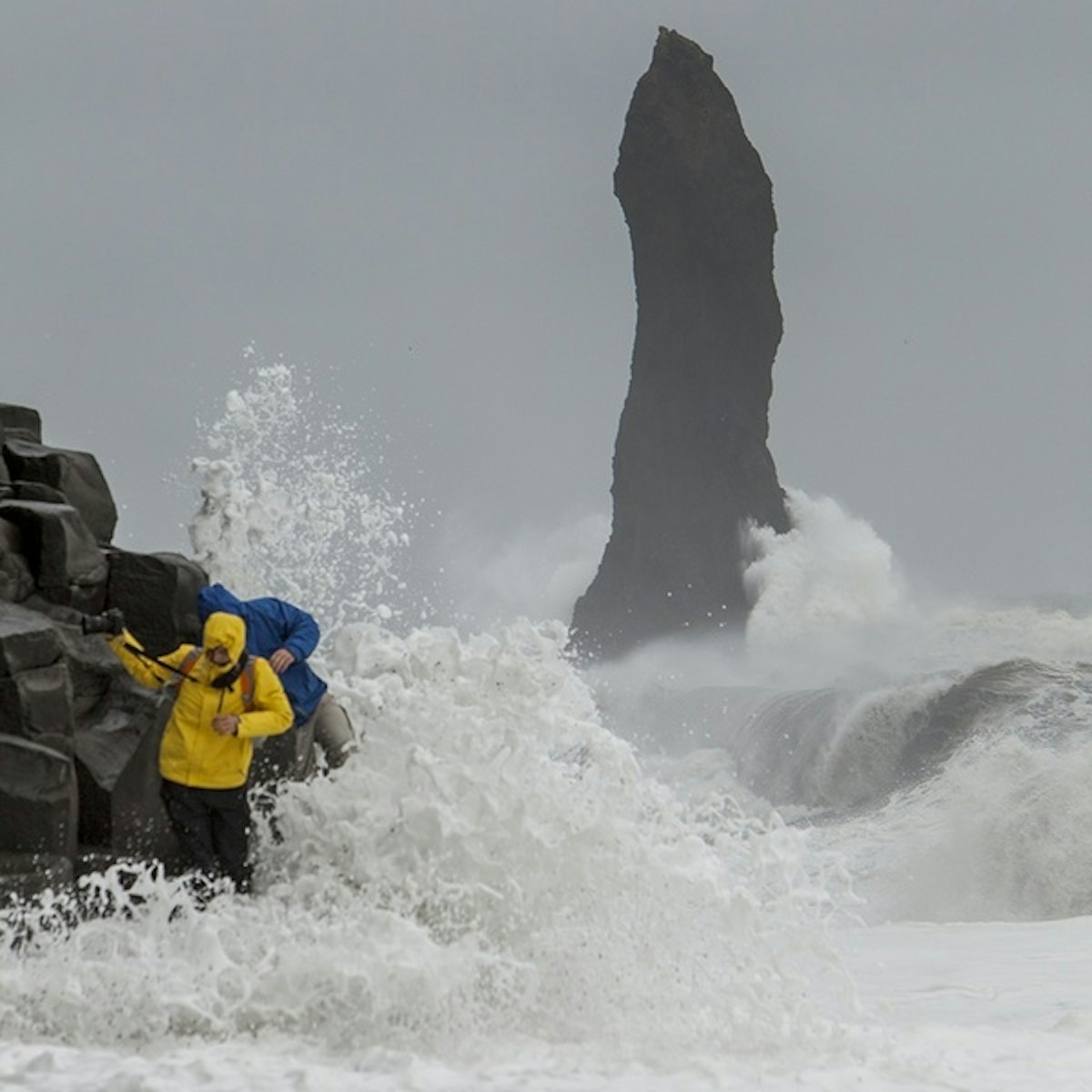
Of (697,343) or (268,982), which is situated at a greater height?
(697,343)

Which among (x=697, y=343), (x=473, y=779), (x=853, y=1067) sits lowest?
(x=853, y=1067)

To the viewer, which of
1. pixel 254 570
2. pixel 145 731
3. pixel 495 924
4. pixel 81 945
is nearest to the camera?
pixel 81 945

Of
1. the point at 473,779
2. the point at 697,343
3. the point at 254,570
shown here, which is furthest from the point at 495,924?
the point at 697,343

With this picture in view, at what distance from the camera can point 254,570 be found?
11922mm

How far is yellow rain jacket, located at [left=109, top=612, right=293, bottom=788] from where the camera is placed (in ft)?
25.3

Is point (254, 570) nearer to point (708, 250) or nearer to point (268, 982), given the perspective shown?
point (268, 982)

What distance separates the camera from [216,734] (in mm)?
7832

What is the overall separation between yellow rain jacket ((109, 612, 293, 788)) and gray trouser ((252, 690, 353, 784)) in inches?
49.7

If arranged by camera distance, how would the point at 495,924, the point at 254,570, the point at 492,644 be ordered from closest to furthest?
the point at 495,924 → the point at 492,644 → the point at 254,570

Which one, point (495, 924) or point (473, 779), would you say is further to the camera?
point (473, 779)

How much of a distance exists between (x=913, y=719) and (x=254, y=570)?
75.3 feet

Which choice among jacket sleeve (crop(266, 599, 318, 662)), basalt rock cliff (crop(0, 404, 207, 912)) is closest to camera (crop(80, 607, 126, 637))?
basalt rock cliff (crop(0, 404, 207, 912))

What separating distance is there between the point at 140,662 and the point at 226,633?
1109mm

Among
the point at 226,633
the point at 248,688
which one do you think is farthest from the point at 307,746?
the point at 226,633
